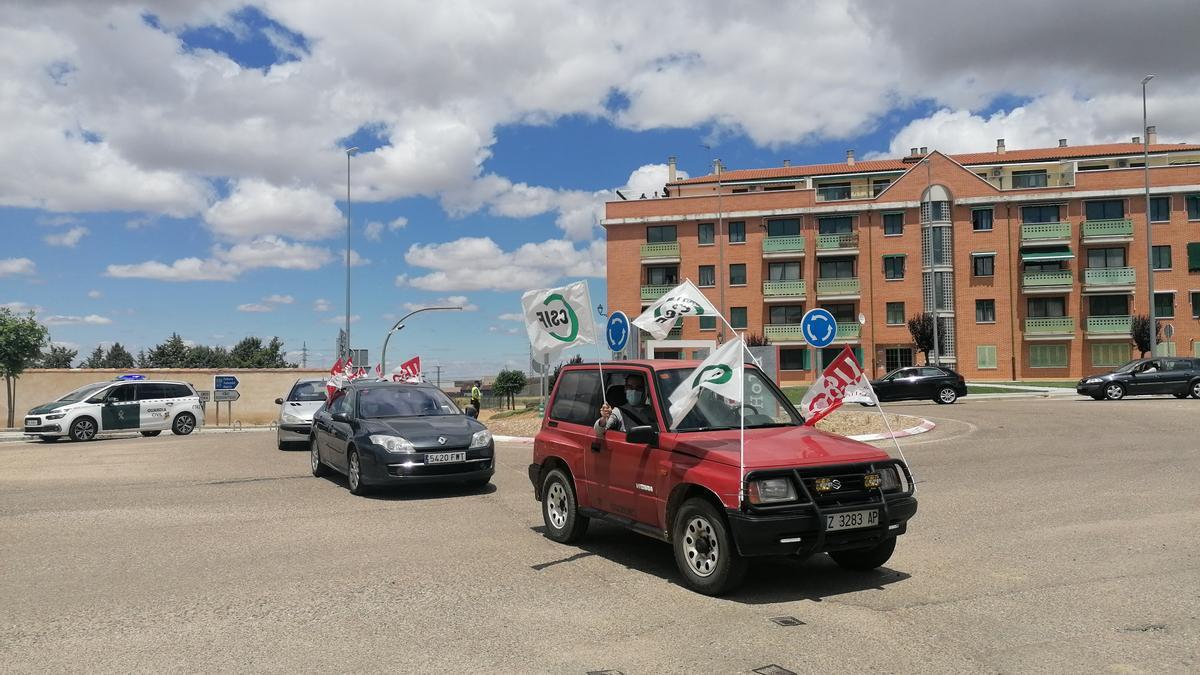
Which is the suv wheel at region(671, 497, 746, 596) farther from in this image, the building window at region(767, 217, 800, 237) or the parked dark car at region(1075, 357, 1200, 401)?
the building window at region(767, 217, 800, 237)

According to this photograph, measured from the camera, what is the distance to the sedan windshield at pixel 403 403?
40.8ft

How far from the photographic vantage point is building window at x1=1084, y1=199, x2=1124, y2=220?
57219 mm

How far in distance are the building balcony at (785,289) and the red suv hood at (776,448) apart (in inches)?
2183

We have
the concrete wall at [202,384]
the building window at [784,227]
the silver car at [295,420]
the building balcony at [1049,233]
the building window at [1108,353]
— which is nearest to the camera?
the silver car at [295,420]

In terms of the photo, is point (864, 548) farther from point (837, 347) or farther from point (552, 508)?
point (837, 347)

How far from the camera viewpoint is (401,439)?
36.5ft

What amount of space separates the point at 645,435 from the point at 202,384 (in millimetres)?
40601

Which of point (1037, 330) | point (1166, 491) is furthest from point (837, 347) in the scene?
point (1166, 491)

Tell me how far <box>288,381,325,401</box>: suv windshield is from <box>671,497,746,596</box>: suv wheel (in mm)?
15739

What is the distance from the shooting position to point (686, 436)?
6.73 m

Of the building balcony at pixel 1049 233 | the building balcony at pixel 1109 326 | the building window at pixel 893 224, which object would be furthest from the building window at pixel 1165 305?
the building window at pixel 893 224

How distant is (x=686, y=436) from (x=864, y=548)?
156cm

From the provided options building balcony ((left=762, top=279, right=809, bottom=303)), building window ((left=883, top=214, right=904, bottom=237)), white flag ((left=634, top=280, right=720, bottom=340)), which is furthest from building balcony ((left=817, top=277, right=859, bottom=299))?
white flag ((left=634, top=280, right=720, bottom=340))

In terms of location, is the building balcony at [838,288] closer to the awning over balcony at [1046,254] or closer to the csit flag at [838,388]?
the awning over balcony at [1046,254]
